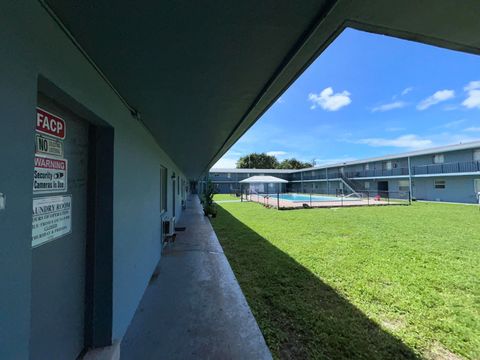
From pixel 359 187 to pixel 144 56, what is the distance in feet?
111

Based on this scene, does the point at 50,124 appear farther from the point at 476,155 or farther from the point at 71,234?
the point at 476,155

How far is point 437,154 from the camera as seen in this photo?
22.5m

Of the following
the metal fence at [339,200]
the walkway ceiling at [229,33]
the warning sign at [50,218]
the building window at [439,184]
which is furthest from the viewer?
the building window at [439,184]

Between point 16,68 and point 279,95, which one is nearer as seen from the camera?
point 16,68

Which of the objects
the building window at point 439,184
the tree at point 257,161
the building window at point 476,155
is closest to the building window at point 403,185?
the building window at point 439,184

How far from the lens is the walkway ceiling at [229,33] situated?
126cm

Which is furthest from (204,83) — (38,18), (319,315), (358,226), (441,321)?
(358,226)

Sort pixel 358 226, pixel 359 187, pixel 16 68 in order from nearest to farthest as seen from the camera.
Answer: pixel 16 68 < pixel 358 226 < pixel 359 187

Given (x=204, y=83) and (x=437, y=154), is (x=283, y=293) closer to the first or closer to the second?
(x=204, y=83)

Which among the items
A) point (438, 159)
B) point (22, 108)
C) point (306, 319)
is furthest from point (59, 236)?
point (438, 159)

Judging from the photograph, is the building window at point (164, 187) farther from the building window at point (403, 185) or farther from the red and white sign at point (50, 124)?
the building window at point (403, 185)

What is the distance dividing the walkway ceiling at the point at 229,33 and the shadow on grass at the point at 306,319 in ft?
9.45

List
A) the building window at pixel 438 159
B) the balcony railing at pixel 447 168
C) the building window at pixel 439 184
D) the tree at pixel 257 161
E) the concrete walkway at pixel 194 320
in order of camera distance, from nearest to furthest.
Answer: the concrete walkway at pixel 194 320 < the balcony railing at pixel 447 168 < the building window at pixel 439 184 < the building window at pixel 438 159 < the tree at pixel 257 161

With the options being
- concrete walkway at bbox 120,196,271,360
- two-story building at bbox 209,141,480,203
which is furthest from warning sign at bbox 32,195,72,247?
two-story building at bbox 209,141,480,203
